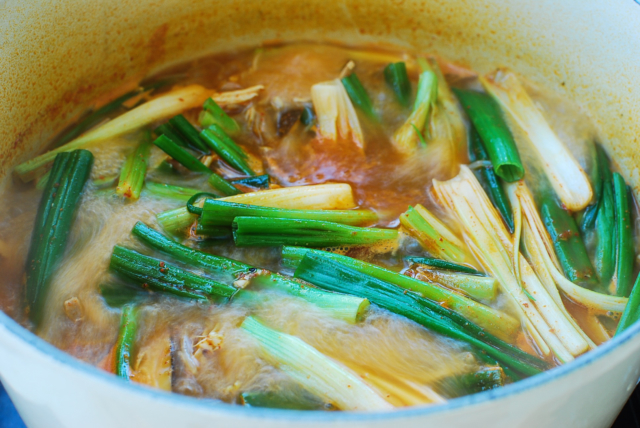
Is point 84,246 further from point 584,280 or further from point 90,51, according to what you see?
point 584,280

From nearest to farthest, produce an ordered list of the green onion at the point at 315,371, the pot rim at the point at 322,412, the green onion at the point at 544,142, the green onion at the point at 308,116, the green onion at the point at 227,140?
Result: 1. the pot rim at the point at 322,412
2. the green onion at the point at 315,371
3. the green onion at the point at 544,142
4. the green onion at the point at 227,140
5. the green onion at the point at 308,116

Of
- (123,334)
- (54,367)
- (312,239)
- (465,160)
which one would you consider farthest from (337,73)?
(54,367)

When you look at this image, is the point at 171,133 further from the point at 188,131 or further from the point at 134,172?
the point at 134,172

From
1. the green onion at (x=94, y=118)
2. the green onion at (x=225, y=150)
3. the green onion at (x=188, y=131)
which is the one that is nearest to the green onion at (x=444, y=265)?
the green onion at (x=225, y=150)

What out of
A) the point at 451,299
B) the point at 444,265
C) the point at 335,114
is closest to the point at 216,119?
the point at 335,114

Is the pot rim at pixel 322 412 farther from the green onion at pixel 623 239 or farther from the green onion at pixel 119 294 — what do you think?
the green onion at pixel 623 239

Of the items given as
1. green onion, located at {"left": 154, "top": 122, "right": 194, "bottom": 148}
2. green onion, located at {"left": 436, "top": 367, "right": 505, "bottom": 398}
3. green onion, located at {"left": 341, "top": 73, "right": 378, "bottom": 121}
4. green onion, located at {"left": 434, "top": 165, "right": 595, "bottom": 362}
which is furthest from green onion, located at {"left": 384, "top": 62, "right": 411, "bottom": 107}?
green onion, located at {"left": 436, "top": 367, "right": 505, "bottom": 398}

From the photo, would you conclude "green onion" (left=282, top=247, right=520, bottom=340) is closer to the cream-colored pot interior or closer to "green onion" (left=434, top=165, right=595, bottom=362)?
"green onion" (left=434, top=165, right=595, bottom=362)
